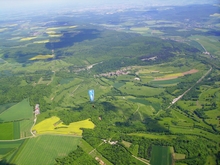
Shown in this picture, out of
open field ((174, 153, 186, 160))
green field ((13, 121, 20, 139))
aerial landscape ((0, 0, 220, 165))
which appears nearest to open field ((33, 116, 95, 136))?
aerial landscape ((0, 0, 220, 165))

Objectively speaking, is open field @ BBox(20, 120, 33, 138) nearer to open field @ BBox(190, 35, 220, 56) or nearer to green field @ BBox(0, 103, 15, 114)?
green field @ BBox(0, 103, 15, 114)

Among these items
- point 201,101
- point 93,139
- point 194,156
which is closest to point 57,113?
point 93,139

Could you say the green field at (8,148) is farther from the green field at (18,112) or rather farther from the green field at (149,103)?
the green field at (149,103)

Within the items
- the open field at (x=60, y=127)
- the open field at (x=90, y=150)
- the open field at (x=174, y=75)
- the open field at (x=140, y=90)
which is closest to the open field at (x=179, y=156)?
the open field at (x=90, y=150)

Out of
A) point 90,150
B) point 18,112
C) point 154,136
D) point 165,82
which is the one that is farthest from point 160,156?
point 18,112

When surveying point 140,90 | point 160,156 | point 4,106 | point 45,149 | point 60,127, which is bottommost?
point 4,106

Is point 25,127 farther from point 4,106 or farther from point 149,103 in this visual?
point 149,103

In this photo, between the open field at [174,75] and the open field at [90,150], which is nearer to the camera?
the open field at [90,150]
